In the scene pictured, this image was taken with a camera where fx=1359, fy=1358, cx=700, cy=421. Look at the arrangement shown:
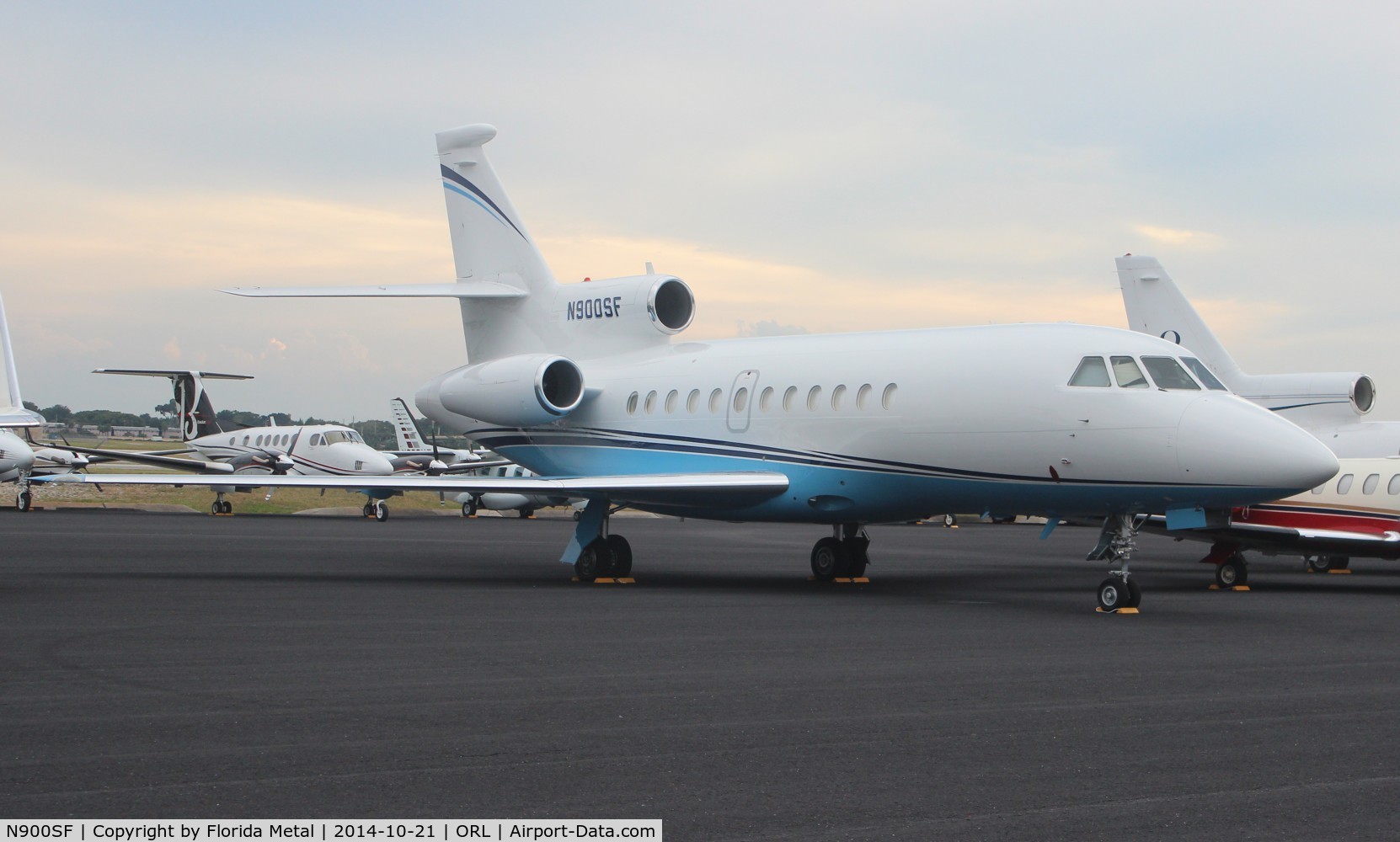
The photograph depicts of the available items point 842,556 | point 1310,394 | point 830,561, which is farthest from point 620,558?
point 1310,394

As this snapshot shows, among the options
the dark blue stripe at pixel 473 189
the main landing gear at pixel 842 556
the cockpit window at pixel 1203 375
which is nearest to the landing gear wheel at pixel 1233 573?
the main landing gear at pixel 842 556

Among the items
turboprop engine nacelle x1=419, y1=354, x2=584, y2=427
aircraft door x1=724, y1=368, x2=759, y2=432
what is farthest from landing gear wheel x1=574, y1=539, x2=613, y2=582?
turboprop engine nacelle x1=419, y1=354, x2=584, y2=427

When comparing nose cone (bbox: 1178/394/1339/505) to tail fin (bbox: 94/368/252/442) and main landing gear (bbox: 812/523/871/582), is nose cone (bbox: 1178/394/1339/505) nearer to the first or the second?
main landing gear (bbox: 812/523/871/582)

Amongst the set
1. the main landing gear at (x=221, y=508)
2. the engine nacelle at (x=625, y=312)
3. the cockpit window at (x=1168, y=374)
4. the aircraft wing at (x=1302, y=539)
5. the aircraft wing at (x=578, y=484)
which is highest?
the engine nacelle at (x=625, y=312)

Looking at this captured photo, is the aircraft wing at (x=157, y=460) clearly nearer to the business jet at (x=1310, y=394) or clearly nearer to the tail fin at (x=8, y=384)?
the tail fin at (x=8, y=384)

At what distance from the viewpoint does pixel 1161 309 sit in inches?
1005

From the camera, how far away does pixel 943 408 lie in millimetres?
15711

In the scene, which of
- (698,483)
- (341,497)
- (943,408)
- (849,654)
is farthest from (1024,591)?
(341,497)

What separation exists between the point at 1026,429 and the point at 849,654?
17.3 feet

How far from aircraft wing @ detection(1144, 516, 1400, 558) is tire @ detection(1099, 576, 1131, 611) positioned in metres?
5.32

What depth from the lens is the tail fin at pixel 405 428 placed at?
63.1 meters

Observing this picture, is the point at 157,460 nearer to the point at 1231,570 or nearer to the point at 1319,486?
the point at 1231,570

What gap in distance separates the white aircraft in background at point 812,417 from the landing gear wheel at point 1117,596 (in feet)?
0.06

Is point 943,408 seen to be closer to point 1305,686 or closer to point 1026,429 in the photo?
point 1026,429
